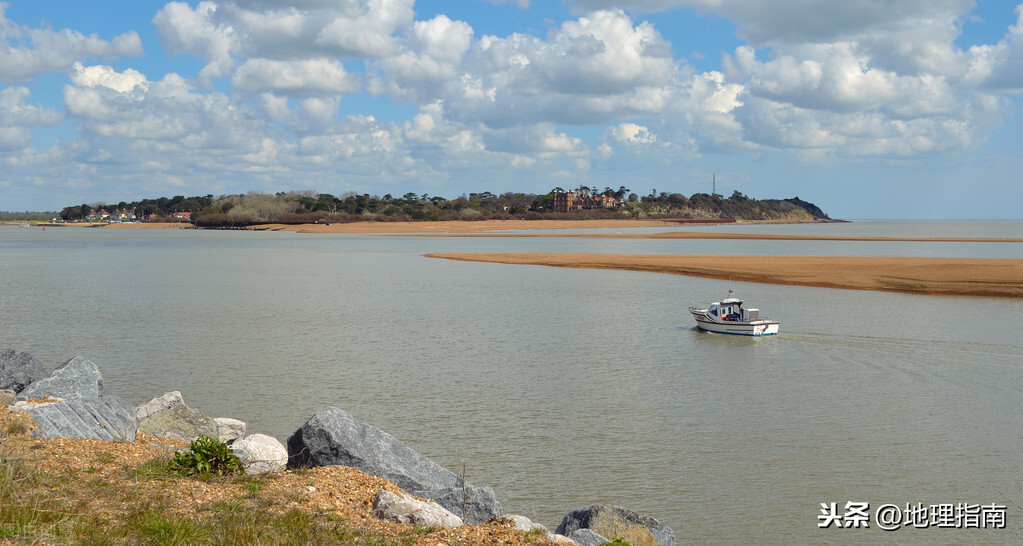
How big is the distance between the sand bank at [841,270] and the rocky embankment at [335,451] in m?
41.7

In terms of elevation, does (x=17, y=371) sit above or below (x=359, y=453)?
above

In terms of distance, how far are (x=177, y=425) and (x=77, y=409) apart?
1862mm

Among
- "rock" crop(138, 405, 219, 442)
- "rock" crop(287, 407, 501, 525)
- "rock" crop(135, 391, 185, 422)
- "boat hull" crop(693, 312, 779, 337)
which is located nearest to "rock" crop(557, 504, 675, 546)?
"rock" crop(287, 407, 501, 525)

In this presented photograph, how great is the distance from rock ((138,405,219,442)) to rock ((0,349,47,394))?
438 centimetres

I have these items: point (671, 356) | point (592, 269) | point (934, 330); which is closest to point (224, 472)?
point (671, 356)

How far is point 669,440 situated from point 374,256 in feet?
228

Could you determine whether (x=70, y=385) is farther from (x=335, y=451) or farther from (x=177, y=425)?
(x=335, y=451)

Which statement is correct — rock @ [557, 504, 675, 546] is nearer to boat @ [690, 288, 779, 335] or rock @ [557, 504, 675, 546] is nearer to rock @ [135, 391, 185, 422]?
rock @ [135, 391, 185, 422]

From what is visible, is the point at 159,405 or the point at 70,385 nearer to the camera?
the point at 70,385

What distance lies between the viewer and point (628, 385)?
71.3ft

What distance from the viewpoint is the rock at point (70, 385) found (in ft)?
46.4

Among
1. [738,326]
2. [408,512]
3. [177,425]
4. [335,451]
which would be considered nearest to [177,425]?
[177,425]

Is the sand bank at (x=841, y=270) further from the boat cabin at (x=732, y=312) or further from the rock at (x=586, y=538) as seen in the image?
the rock at (x=586, y=538)

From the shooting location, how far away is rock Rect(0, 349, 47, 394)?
54.9ft
